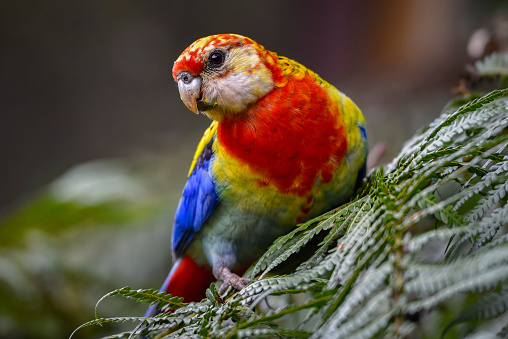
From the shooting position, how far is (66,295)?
8.46ft

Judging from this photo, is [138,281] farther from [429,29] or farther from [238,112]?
[429,29]

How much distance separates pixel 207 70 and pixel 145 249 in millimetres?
1609

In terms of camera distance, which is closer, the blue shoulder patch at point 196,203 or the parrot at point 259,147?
the parrot at point 259,147

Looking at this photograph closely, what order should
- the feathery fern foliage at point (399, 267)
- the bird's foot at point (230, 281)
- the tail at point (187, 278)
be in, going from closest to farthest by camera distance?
the feathery fern foliage at point (399, 267) < the bird's foot at point (230, 281) < the tail at point (187, 278)

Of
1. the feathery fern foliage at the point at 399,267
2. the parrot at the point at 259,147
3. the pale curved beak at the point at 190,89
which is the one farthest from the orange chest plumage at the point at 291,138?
the feathery fern foliage at the point at 399,267

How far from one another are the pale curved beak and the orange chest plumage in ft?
0.46

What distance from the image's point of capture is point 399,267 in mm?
785

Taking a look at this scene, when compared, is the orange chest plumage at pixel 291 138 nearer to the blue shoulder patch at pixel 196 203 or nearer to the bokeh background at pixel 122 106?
the blue shoulder patch at pixel 196 203

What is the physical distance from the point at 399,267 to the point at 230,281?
903mm

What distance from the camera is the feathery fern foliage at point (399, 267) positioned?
73cm

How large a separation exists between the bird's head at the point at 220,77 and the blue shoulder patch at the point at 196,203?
0.69 ft

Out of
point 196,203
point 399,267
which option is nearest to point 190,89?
point 196,203

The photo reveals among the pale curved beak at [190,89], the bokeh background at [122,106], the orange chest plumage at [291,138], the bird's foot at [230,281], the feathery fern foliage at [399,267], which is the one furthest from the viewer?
the bokeh background at [122,106]

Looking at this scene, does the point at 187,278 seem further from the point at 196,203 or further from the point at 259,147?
the point at 259,147
